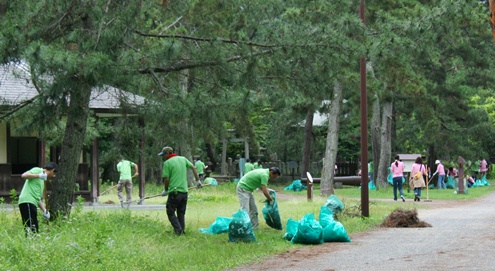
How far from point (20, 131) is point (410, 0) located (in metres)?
18.2

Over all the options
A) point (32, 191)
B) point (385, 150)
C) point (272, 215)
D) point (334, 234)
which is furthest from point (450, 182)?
point (32, 191)

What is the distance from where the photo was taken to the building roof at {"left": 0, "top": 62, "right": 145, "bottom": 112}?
15.9 meters

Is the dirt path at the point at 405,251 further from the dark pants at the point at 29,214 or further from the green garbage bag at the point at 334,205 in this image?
the dark pants at the point at 29,214

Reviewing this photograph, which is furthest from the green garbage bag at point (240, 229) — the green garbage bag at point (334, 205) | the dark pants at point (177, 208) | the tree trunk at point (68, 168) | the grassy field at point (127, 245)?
the green garbage bag at point (334, 205)

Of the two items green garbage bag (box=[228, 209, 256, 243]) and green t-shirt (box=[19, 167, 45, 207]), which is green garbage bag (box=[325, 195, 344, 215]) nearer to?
green garbage bag (box=[228, 209, 256, 243])

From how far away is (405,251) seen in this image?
13906 mm

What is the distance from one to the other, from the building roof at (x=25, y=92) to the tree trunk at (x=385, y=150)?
19784 mm

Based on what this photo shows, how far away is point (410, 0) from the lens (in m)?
30.9

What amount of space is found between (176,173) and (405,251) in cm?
442

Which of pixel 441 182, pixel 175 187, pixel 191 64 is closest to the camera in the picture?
pixel 175 187

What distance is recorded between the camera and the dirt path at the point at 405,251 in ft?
39.6

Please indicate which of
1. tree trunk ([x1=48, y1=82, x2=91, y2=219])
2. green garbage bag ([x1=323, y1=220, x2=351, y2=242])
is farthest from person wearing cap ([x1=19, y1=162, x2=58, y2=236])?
green garbage bag ([x1=323, y1=220, x2=351, y2=242])

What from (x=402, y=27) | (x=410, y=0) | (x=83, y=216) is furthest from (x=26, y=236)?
(x=410, y=0)

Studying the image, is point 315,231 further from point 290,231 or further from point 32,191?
point 32,191
